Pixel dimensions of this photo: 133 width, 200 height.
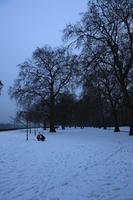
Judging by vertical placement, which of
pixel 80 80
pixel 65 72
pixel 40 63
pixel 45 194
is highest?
pixel 40 63

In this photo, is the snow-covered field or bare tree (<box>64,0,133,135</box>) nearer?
the snow-covered field

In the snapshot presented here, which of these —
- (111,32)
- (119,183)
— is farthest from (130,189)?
(111,32)

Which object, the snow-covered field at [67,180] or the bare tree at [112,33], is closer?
the snow-covered field at [67,180]

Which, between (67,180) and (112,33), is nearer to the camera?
(67,180)

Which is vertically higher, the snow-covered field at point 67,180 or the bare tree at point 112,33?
the bare tree at point 112,33

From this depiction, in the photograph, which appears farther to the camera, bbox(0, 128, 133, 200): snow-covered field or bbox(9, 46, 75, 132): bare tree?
bbox(9, 46, 75, 132): bare tree

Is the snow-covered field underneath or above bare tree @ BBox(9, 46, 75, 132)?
underneath

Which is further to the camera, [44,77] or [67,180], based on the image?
[44,77]

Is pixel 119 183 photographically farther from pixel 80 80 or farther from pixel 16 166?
pixel 80 80

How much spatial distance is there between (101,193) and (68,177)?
1.51 meters

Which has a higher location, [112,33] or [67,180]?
[112,33]

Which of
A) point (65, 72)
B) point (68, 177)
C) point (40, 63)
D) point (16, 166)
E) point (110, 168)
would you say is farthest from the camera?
point (40, 63)

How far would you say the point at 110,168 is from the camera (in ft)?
22.3

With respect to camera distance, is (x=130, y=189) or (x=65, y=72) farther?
(x=65, y=72)
